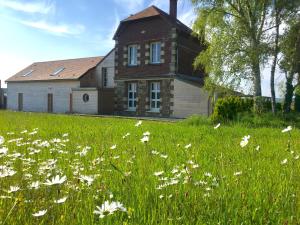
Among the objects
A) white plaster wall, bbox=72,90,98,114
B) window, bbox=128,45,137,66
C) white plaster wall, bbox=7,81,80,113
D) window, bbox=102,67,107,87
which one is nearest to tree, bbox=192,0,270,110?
window, bbox=128,45,137,66

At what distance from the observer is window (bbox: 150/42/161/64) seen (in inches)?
1071

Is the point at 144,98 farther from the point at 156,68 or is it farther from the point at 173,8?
the point at 173,8

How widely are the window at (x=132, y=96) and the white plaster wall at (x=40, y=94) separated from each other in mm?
6781

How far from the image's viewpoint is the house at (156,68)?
25328mm

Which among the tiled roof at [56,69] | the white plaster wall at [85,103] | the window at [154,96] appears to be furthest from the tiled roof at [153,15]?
the tiled roof at [56,69]

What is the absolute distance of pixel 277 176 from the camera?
3.41 meters

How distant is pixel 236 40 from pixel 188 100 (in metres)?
8.21

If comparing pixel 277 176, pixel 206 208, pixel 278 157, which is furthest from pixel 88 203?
pixel 278 157

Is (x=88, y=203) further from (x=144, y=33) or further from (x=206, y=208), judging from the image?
(x=144, y=33)

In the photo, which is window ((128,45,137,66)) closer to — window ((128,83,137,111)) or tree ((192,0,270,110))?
window ((128,83,137,111))

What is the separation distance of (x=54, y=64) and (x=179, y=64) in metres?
20.8

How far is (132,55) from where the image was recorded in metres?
29.0

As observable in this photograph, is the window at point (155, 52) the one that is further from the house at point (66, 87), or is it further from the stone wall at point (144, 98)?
the house at point (66, 87)

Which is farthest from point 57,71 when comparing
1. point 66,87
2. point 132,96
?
point 132,96
